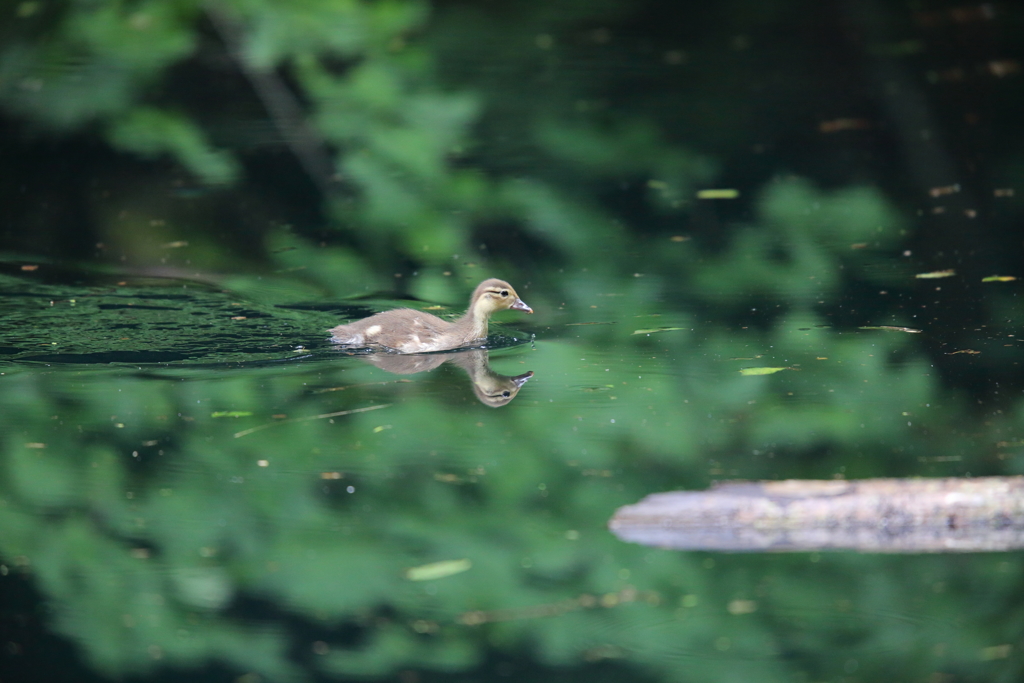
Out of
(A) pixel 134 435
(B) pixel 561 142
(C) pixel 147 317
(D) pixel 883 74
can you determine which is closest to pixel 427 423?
(A) pixel 134 435

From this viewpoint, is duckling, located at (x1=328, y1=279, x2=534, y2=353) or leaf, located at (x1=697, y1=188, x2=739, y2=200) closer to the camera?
duckling, located at (x1=328, y1=279, x2=534, y2=353)

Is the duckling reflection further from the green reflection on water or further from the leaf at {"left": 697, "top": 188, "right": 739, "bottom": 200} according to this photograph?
the leaf at {"left": 697, "top": 188, "right": 739, "bottom": 200}

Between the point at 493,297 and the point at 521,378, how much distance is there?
3.08 feet

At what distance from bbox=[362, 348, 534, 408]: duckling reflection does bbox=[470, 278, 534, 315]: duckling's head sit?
9.5 inches

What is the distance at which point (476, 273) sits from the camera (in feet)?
27.8

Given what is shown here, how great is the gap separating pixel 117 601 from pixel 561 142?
26.1 ft

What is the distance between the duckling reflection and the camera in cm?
629

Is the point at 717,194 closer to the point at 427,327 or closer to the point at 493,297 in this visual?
the point at 493,297

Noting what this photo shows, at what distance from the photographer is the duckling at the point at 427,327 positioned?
23.5 ft

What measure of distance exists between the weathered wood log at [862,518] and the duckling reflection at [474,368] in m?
1.71

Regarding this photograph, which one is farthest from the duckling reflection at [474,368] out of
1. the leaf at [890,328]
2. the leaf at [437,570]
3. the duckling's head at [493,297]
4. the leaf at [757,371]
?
the leaf at [890,328]

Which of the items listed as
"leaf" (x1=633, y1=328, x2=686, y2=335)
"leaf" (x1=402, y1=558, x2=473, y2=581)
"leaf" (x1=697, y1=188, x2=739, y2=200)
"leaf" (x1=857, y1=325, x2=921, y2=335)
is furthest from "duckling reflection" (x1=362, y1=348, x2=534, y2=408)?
"leaf" (x1=697, y1=188, x2=739, y2=200)

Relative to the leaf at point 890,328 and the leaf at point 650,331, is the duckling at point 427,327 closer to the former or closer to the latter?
the leaf at point 650,331

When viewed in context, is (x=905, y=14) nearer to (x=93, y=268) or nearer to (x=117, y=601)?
(x=93, y=268)
